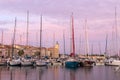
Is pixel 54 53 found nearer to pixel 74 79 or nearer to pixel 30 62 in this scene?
pixel 30 62

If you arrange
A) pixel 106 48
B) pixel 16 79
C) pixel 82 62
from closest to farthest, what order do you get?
pixel 16 79 < pixel 82 62 < pixel 106 48

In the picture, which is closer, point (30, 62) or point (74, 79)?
point (74, 79)

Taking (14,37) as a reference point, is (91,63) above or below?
below

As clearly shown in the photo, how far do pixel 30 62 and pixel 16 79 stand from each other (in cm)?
3895

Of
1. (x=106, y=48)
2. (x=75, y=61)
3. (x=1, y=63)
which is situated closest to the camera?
(x=75, y=61)

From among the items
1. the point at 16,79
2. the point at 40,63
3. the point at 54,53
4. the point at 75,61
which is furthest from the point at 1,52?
the point at 16,79

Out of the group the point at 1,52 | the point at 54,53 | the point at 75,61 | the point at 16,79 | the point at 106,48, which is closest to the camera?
the point at 16,79

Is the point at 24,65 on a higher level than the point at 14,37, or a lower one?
lower

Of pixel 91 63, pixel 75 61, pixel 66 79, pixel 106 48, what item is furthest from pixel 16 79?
pixel 106 48

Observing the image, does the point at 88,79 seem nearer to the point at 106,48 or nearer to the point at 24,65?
the point at 24,65

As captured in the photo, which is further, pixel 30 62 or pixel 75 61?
pixel 30 62

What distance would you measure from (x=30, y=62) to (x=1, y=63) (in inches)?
327

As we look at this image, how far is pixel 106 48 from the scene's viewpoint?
307ft

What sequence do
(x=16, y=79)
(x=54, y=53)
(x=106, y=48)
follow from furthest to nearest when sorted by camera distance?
(x=54, y=53), (x=106, y=48), (x=16, y=79)
